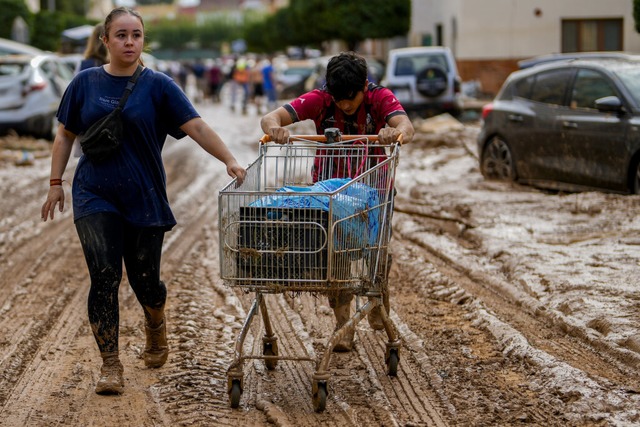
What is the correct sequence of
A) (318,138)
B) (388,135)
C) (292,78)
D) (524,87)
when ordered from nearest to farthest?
1. (388,135)
2. (318,138)
3. (524,87)
4. (292,78)

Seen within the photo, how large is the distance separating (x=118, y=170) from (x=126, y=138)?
0.17 metres

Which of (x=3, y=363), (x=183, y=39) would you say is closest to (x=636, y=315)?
(x=3, y=363)

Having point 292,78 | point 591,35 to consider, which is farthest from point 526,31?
point 292,78

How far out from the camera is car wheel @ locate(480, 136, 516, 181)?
1445cm

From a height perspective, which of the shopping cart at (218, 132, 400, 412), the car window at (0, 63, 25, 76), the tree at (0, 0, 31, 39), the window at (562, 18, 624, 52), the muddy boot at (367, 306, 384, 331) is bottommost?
the muddy boot at (367, 306, 384, 331)

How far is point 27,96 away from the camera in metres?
21.3

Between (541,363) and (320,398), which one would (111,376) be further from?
(541,363)

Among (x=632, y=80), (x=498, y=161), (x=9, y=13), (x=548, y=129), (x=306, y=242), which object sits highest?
(x=9, y=13)

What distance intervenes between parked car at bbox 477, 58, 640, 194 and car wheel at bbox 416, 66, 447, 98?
11.7 meters

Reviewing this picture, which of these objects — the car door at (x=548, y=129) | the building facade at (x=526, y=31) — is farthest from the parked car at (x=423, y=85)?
the car door at (x=548, y=129)

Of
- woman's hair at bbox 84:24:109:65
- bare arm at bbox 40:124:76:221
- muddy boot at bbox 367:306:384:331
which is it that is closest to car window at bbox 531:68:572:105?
woman's hair at bbox 84:24:109:65

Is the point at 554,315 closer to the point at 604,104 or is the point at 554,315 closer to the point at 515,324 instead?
the point at 515,324

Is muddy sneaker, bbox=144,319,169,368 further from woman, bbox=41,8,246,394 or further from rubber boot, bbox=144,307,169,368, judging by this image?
woman, bbox=41,8,246,394

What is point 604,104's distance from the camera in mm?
12094
